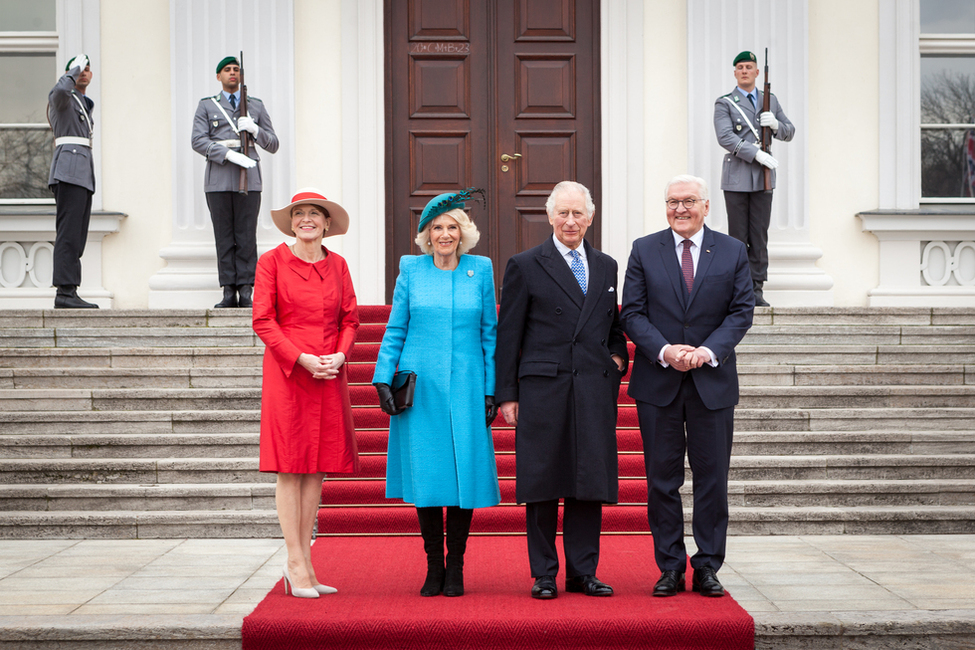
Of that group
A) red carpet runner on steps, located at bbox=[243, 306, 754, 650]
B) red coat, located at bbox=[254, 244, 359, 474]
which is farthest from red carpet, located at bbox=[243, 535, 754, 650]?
red coat, located at bbox=[254, 244, 359, 474]

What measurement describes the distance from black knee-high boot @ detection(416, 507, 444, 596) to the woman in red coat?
16.4 inches

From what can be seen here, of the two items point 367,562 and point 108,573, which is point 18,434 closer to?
point 108,573

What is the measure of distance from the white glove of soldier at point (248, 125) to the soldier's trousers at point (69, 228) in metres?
1.25

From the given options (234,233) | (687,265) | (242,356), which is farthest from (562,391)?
(234,233)

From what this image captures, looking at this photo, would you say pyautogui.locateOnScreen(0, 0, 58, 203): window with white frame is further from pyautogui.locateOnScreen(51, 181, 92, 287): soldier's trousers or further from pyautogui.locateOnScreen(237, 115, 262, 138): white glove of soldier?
pyautogui.locateOnScreen(237, 115, 262, 138): white glove of soldier

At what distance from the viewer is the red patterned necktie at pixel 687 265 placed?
446 cm

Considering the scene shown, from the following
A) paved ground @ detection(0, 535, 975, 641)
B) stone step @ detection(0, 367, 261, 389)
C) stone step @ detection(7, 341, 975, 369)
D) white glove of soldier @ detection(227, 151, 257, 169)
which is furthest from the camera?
white glove of soldier @ detection(227, 151, 257, 169)

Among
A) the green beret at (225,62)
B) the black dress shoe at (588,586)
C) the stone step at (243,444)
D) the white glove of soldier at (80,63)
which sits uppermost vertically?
the green beret at (225,62)

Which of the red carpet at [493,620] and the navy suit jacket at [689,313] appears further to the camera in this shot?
the navy suit jacket at [689,313]

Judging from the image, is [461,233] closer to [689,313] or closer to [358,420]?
[689,313]

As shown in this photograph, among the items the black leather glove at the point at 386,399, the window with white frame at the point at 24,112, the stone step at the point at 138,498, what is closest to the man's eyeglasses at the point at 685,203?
the black leather glove at the point at 386,399

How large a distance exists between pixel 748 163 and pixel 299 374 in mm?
4798

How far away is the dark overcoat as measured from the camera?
4.31 m

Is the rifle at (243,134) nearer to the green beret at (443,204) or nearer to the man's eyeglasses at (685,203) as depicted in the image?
the green beret at (443,204)
